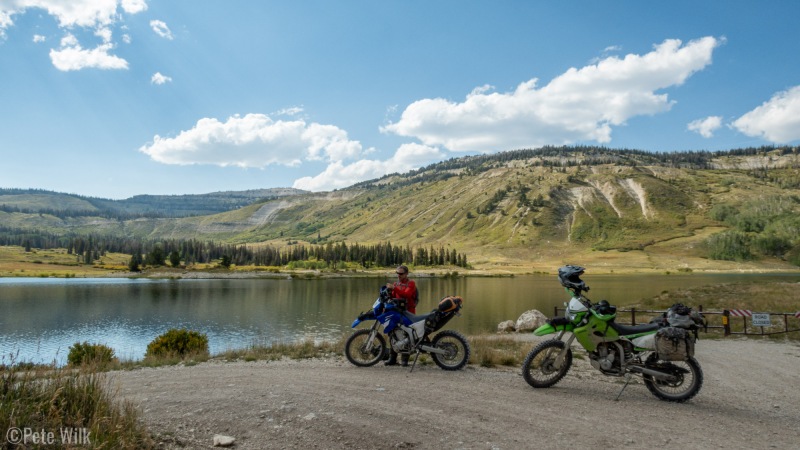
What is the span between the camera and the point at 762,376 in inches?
489

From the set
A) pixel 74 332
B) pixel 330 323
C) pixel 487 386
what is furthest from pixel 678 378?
pixel 74 332

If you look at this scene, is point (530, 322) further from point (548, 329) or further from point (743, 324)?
point (548, 329)

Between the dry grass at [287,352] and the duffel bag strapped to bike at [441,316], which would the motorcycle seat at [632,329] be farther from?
the dry grass at [287,352]

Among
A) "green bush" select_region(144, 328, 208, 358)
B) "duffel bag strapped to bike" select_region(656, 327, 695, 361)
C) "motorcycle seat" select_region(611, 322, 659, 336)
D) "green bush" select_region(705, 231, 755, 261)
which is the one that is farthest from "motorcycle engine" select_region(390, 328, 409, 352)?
"green bush" select_region(705, 231, 755, 261)

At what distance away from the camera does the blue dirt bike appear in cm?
1188

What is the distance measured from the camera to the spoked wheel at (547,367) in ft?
32.9

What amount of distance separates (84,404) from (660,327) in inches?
398

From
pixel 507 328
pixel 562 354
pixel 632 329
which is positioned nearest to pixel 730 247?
pixel 507 328

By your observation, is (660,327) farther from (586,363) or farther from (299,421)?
(299,421)

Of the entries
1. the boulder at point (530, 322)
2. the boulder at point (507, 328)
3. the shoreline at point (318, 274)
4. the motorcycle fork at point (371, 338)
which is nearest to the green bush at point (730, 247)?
the shoreline at point (318, 274)

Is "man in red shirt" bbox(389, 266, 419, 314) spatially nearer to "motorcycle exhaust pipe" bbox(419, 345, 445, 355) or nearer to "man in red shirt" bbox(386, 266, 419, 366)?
"man in red shirt" bbox(386, 266, 419, 366)

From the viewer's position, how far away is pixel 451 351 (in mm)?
11898

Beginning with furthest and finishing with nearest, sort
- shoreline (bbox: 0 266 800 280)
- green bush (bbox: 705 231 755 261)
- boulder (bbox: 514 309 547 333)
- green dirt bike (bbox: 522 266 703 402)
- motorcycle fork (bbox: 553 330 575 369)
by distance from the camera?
green bush (bbox: 705 231 755 261), shoreline (bbox: 0 266 800 280), boulder (bbox: 514 309 547 333), motorcycle fork (bbox: 553 330 575 369), green dirt bike (bbox: 522 266 703 402)

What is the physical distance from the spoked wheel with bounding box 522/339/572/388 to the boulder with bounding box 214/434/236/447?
6191 millimetres
